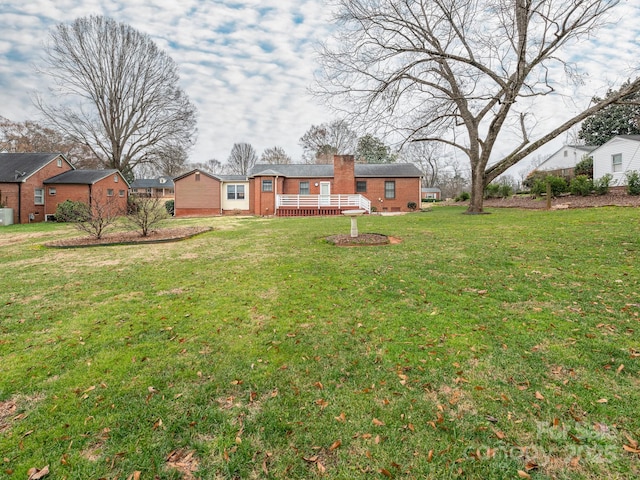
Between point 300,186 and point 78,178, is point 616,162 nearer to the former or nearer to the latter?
point 300,186

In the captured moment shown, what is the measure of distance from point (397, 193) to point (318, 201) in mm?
7549

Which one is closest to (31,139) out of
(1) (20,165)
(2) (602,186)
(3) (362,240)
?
(1) (20,165)

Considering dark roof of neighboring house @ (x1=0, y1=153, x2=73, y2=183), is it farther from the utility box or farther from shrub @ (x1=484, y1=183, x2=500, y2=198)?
shrub @ (x1=484, y1=183, x2=500, y2=198)

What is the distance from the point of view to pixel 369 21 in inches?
494

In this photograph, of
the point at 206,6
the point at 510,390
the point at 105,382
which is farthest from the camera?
the point at 206,6

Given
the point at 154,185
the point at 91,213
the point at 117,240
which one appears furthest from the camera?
the point at 154,185

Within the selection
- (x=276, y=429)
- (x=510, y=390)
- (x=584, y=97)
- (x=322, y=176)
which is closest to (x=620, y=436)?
(x=510, y=390)

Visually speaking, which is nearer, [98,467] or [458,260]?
[98,467]

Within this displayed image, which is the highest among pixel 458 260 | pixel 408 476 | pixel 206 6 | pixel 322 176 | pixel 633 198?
pixel 206 6

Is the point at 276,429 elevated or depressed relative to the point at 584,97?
depressed

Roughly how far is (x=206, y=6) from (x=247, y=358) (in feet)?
42.4

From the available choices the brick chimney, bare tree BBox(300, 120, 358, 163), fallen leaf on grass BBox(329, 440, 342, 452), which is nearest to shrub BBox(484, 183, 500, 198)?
the brick chimney

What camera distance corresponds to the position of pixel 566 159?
33.9m

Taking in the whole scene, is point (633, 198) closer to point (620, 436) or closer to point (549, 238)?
point (549, 238)
